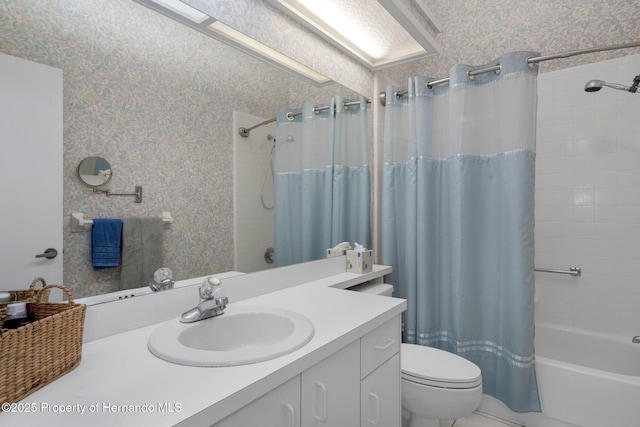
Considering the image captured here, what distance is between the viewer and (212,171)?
122 cm

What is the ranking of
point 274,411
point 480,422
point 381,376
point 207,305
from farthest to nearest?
point 480,422, point 381,376, point 207,305, point 274,411

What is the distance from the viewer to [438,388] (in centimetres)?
138

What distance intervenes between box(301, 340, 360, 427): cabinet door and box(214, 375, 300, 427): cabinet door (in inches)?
1.3

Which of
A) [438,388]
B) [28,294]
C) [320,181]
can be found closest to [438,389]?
[438,388]

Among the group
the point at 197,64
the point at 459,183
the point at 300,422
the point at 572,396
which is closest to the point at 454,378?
the point at 572,396

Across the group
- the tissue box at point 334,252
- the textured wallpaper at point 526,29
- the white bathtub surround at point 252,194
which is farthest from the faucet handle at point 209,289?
the textured wallpaper at point 526,29

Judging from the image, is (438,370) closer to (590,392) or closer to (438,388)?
(438,388)

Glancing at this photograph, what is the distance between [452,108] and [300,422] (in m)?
1.69

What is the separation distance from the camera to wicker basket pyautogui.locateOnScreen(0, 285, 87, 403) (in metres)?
0.57

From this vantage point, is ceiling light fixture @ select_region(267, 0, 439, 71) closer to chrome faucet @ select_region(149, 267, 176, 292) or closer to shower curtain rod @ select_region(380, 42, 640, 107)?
shower curtain rod @ select_region(380, 42, 640, 107)

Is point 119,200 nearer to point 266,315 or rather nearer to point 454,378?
point 266,315

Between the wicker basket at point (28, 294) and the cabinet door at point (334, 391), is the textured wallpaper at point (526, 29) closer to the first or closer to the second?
the cabinet door at point (334, 391)

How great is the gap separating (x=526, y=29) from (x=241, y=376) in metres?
2.89

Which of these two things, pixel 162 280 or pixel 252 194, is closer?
pixel 162 280
